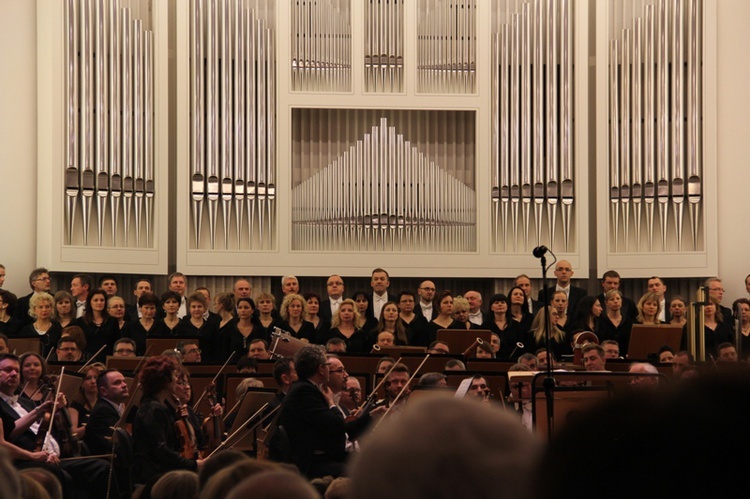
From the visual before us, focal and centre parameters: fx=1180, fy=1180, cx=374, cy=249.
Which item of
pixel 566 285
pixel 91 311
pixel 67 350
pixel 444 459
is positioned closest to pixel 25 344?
pixel 67 350

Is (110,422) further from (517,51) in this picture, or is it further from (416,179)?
(517,51)

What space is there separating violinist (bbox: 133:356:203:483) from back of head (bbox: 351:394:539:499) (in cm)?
499

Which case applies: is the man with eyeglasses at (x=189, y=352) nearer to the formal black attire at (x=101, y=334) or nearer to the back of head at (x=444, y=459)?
the formal black attire at (x=101, y=334)

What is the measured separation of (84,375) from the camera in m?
7.19

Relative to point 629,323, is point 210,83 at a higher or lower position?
higher

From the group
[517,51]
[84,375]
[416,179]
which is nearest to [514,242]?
[416,179]

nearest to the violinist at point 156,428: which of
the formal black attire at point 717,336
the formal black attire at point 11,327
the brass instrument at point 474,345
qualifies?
the brass instrument at point 474,345

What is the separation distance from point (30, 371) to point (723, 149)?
27.3 feet

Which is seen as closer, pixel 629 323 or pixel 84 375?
pixel 84 375

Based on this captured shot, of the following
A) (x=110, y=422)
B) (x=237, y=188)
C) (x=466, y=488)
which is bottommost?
(x=110, y=422)

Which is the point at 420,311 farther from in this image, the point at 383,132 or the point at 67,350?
the point at 67,350

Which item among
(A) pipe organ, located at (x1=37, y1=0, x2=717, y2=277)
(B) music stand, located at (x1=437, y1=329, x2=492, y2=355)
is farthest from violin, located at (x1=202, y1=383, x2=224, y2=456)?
(A) pipe organ, located at (x1=37, y1=0, x2=717, y2=277)

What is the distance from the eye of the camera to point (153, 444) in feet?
18.9

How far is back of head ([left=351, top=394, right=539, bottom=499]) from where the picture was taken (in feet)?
2.73
